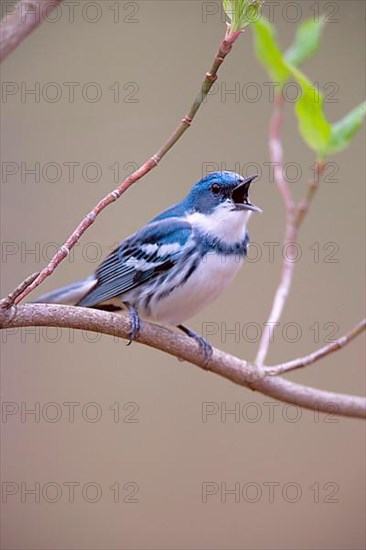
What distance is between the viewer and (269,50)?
1.37 metres

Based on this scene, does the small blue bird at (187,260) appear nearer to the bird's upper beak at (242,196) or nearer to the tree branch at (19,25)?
the bird's upper beak at (242,196)

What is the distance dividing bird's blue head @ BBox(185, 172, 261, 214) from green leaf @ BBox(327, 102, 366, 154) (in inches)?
31.3

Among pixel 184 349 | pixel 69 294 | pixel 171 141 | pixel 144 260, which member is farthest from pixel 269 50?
pixel 69 294

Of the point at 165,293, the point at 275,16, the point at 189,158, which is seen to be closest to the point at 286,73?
the point at 165,293

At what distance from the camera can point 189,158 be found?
3467 millimetres

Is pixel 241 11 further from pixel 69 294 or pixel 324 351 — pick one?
pixel 69 294

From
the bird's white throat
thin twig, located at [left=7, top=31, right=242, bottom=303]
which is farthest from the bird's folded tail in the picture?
thin twig, located at [left=7, top=31, right=242, bottom=303]

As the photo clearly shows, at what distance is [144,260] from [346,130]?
1120 millimetres

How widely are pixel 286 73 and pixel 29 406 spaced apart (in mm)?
2271

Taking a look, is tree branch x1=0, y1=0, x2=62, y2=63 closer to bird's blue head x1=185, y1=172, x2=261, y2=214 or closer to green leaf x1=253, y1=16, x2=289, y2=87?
green leaf x1=253, y1=16, x2=289, y2=87

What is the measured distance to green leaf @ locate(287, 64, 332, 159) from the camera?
1270 millimetres

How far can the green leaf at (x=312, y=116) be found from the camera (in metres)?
1.27

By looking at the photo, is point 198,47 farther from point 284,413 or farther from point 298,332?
point 284,413

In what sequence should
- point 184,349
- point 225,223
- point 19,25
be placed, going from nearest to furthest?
point 19,25, point 184,349, point 225,223
